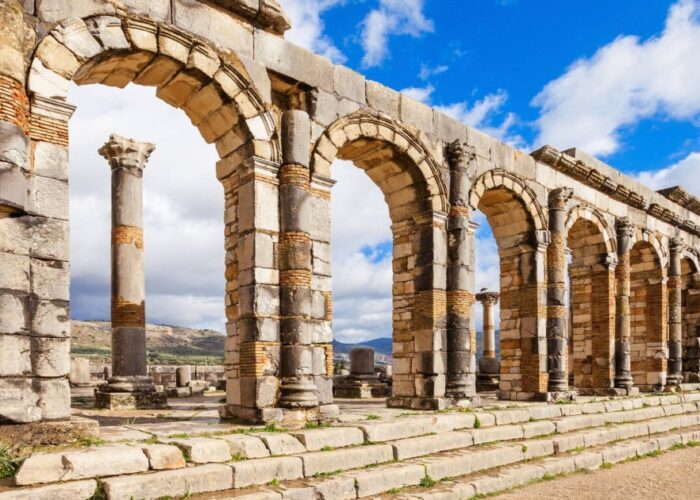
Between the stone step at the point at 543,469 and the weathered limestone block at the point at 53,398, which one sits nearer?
the weathered limestone block at the point at 53,398

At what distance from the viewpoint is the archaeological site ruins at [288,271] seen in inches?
246

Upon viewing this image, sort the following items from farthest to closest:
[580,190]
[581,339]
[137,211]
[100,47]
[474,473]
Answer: [581,339] → [580,190] → [137,211] → [474,473] → [100,47]

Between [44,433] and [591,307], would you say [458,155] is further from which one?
[44,433]

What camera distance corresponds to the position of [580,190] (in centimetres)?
1619

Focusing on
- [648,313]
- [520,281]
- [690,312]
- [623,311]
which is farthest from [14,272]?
[690,312]

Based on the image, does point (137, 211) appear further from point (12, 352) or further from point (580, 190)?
point (580, 190)

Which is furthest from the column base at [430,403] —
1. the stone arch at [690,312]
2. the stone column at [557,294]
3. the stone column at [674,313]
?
the stone arch at [690,312]

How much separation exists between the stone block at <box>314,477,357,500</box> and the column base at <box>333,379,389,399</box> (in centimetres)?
938

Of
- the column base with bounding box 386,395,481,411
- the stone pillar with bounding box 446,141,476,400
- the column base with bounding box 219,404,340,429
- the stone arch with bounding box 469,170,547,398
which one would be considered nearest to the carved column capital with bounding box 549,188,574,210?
the stone arch with bounding box 469,170,547,398

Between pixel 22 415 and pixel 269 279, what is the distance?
3.57 m

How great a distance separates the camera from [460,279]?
456 inches

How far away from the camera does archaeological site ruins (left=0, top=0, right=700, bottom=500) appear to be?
20.5 feet

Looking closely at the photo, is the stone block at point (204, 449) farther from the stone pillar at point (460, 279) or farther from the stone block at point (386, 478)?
the stone pillar at point (460, 279)

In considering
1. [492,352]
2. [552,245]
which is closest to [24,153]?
[552,245]
